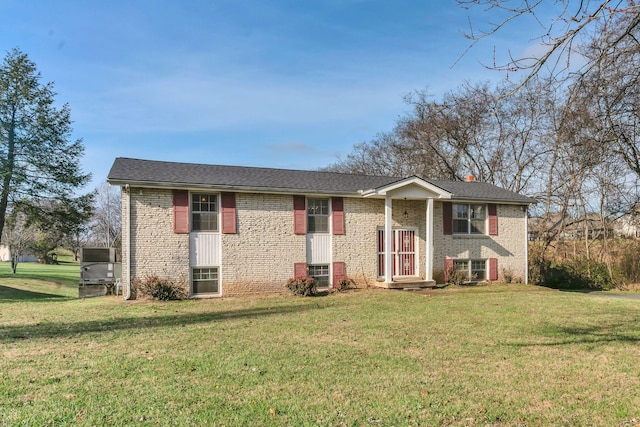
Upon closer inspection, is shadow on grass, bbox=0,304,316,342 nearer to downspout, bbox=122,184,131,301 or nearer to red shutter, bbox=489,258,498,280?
downspout, bbox=122,184,131,301

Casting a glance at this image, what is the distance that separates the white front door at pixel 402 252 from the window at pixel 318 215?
7.24 ft

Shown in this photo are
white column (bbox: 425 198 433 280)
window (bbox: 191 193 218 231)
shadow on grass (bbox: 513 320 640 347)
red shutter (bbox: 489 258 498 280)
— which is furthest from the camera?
red shutter (bbox: 489 258 498 280)

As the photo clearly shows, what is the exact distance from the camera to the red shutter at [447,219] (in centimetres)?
1744

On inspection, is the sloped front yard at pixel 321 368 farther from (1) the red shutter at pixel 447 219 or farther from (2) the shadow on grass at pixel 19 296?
(1) the red shutter at pixel 447 219

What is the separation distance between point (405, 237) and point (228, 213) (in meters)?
6.83

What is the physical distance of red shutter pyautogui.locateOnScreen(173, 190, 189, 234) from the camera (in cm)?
1370

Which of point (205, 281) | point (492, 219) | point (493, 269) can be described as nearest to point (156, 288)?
point (205, 281)

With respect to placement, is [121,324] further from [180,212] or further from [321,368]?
[321,368]

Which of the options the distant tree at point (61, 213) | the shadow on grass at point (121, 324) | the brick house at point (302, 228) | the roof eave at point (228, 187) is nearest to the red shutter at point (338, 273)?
the brick house at point (302, 228)

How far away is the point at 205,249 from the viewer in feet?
46.3

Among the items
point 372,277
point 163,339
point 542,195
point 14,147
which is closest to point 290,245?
point 372,277

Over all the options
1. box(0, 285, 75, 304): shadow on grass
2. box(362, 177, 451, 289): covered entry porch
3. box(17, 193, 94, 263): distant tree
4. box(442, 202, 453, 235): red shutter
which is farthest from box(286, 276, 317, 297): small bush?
box(17, 193, 94, 263): distant tree

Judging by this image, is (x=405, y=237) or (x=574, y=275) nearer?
(x=405, y=237)

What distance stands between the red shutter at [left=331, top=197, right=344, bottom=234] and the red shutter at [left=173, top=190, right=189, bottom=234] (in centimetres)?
505
